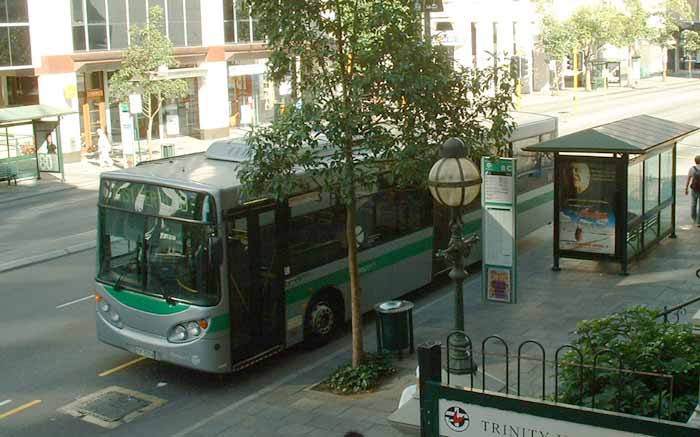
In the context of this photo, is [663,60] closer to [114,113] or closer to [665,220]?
[114,113]

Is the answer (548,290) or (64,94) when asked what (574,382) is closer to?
(548,290)

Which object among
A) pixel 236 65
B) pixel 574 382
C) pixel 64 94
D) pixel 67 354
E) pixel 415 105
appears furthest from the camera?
pixel 236 65

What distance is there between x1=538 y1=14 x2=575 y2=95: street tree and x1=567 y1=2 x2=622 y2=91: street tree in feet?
2.07

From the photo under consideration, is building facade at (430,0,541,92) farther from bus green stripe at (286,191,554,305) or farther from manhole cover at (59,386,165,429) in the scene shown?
manhole cover at (59,386,165,429)

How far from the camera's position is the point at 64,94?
37281mm

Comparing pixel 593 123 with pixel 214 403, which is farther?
pixel 593 123

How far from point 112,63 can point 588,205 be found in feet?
90.9

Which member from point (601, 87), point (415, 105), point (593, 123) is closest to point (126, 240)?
point (415, 105)

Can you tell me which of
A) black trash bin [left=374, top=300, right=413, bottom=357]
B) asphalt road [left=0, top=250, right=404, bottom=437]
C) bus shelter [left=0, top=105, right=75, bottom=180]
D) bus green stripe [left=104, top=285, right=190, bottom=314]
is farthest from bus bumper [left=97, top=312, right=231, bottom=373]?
bus shelter [left=0, top=105, right=75, bottom=180]

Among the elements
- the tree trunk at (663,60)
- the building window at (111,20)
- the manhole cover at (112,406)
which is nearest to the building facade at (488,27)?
the tree trunk at (663,60)

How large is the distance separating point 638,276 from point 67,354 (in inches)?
394

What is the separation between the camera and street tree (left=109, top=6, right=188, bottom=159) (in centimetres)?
3569

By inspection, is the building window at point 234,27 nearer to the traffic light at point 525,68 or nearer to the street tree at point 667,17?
the traffic light at point 525,68

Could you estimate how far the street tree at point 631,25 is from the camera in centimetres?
6750
